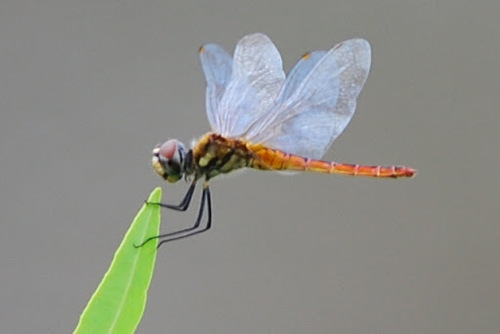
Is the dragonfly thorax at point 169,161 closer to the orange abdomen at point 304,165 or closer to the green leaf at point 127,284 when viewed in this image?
the orange abdomen at point 304,165

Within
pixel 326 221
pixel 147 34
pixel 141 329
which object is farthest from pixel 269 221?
pixel 147 34

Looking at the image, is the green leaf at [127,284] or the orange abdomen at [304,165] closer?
the green leaf at [127,284]

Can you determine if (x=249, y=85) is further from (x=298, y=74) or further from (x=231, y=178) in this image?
(x=231, y=178)

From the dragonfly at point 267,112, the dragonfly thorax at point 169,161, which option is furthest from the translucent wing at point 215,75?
the dragonfly thorax at point 169,161

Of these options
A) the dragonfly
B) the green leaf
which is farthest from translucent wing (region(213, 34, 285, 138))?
the green leaf

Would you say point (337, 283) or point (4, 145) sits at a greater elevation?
point (4, 145)

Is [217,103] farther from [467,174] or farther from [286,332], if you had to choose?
[467,174]

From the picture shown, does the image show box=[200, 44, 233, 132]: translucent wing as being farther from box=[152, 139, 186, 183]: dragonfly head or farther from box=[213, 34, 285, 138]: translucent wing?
box=[152, 139, 186, 183]: dragonfly head
